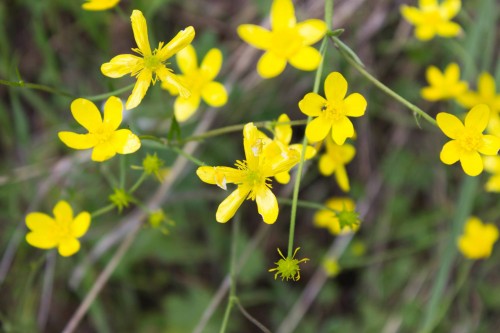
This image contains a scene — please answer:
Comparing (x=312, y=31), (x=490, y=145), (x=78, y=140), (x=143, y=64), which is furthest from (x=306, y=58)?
(x=78, y=140)

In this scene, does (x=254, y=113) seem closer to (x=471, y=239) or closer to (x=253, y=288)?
(x=253, y=288)

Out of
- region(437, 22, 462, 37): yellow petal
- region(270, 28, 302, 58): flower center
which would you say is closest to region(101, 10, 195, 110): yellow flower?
region(270, 28, 302, 58): flower center

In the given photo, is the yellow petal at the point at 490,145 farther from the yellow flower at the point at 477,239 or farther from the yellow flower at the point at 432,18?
the yellow flower at the point at 477,239

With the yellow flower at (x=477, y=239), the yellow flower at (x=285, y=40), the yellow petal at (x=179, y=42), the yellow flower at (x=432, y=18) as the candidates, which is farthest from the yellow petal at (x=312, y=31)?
the yellow flower at (x=477, y=239)

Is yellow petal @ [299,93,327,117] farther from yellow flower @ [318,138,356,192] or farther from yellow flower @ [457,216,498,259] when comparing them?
yellow flower @ [457,216,498,259]

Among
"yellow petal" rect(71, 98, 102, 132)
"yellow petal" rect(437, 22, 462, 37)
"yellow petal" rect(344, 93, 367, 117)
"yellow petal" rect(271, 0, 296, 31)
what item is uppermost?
"yellow petal" rect(437, 22, 462, 37)

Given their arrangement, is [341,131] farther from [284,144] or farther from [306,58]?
[306,58]
